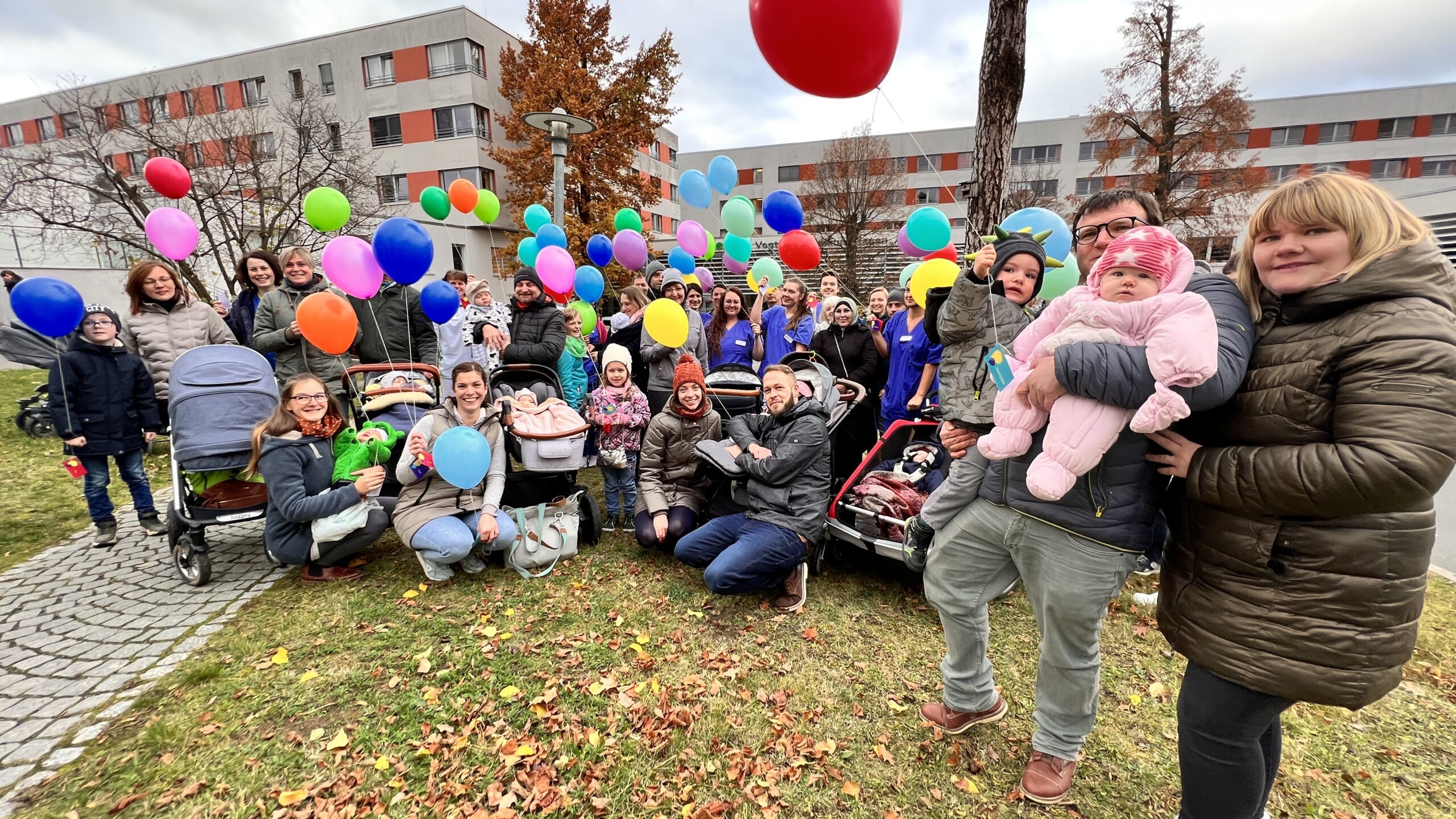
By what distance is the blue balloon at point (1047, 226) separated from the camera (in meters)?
3.19

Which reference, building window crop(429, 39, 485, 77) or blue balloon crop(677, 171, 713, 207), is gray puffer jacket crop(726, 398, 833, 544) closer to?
blue balloon crop(677, 171, 713, 207)

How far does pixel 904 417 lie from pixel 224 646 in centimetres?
540

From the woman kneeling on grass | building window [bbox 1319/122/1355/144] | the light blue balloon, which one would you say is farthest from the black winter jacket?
building window [bbox 1319/122/1355/144]

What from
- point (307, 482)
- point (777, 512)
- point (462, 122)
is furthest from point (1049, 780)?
point (462, 122)

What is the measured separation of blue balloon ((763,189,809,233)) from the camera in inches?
255

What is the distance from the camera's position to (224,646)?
3.28 m

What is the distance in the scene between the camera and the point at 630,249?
7.67 m

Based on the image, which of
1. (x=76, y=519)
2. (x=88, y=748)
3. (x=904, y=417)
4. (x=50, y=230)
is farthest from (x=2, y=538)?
(x=50, y=230)

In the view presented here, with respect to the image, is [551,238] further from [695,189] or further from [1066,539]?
[1066,539]

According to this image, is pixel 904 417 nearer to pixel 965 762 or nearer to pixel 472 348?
pixel 965 762

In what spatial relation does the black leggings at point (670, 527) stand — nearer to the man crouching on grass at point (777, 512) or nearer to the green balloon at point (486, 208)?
the man crouching on grass at point (777, 512)

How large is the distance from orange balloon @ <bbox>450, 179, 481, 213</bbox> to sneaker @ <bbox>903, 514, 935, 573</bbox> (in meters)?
7.43

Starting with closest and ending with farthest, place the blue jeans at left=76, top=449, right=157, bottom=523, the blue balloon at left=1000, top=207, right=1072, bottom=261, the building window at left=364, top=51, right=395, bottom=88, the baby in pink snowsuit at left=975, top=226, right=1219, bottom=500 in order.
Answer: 1. the baby in pink snowsuit at left=975, top=226, right=1219, bottom=500
2. the blue balloon at left=1000, top=207, right=1072, bottom=261
3. the blue jeans at left=76, top=449, right=157, bottom=523
4. the building window at left=364, top=51, right=395, bottom=88

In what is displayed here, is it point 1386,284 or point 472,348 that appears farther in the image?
point 472,348
